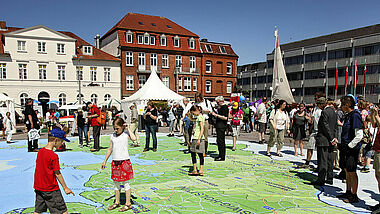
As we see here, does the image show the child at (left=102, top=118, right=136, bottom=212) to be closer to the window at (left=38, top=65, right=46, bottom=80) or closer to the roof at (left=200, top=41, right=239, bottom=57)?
the window at (left=38, top=65, right=46, bottom=80)

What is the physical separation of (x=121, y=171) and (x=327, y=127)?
471 cm

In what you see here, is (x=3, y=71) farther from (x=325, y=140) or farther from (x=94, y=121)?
(x=325, y=140)

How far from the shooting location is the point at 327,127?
6.75 m

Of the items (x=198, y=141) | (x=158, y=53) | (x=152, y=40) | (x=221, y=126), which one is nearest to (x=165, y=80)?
(x=158, y=53)

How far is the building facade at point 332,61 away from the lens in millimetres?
48688

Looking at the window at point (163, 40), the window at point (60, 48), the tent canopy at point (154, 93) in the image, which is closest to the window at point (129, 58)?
the window at point (163, 40)

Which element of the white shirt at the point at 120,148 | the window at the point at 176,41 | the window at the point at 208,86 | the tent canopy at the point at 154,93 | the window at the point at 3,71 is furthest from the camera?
the window at the point at 208,86

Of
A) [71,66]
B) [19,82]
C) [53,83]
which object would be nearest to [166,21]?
[71,66]

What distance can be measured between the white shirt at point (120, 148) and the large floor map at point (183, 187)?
0.97 m

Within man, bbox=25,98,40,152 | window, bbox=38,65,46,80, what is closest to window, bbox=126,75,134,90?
window, bbox=38,65,46,80

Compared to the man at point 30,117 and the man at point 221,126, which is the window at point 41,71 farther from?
the man at point 221,126

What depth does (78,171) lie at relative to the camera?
8406 millimetres

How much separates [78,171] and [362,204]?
7084mm

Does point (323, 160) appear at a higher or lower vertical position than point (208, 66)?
lower
